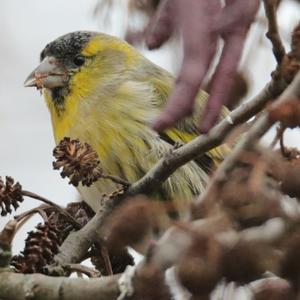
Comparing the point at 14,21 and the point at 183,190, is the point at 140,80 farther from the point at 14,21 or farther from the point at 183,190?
the point at 14,21

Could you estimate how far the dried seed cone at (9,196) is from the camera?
170 centimetres

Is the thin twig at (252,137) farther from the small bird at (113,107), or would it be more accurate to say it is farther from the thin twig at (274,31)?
the small bird at (113,107)

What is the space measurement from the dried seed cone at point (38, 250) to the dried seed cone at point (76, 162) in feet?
0.40

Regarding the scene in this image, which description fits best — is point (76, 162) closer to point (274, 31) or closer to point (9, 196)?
point (9, 196)

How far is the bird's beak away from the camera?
2883mm

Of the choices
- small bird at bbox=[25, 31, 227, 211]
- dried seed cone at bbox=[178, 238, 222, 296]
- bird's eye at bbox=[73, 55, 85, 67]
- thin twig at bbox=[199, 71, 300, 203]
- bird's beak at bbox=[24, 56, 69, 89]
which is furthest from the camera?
bird's eye at bbox=[73, 55, 85, 67]

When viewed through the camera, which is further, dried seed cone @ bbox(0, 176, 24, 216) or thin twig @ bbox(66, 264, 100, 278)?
dried seed cone @ bbox(0, 176, 24, 216)

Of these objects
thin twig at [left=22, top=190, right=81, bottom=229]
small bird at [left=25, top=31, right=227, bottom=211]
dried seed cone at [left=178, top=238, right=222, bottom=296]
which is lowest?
dried seed cone at [left=178, top=238, right=222, bottom=296]

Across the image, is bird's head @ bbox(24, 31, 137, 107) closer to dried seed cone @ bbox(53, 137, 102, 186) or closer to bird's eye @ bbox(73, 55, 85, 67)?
bird's eye @ bbox(73, 55, 85, 67)

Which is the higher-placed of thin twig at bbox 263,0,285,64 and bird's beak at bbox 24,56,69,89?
bird's beak at bbox 24,56,69,89

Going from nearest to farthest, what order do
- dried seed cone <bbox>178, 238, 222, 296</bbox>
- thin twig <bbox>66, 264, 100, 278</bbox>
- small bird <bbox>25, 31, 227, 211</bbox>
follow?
dried seed cone <bbox>178, 238, 222, 296</bbox> < thin twig <bbox>66, 264, 100, 278</bbox> < small bird <bbox>25, 31, 227, 211</bbox>

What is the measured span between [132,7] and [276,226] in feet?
4.05

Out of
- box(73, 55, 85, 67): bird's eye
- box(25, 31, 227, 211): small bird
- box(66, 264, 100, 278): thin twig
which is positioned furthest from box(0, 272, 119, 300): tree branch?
box(73, 55, 85, 67): bird's eye

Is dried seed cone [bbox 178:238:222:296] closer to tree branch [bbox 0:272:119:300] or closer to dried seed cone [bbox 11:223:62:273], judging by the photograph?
tree branch [bbox 0:272:119:300]
